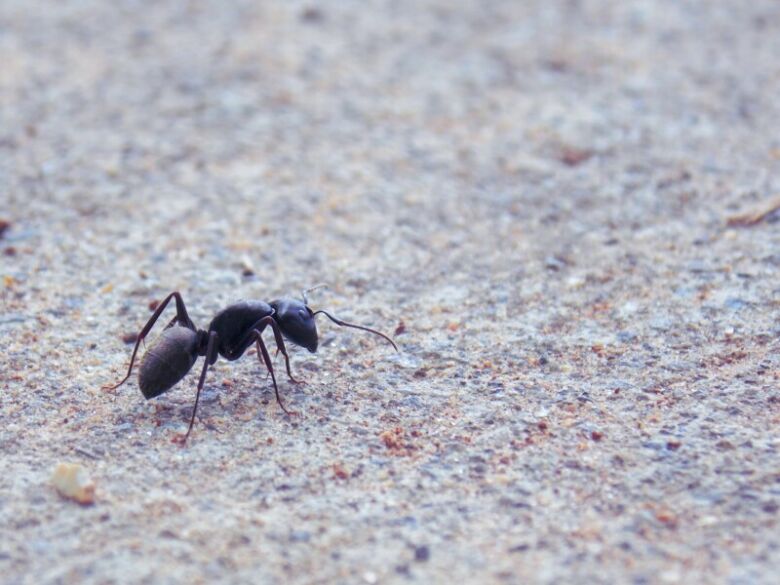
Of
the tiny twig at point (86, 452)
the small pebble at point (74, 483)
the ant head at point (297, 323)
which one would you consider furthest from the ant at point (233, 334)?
the small pebble at point (74, 483)

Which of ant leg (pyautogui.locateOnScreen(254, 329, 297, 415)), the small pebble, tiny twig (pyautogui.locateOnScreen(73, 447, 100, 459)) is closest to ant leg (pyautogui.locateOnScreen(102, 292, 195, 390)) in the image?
ant leg (pyautogui.locateOnScreen(254, 329, 297, 415))

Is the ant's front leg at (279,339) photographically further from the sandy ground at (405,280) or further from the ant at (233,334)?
the sandy ground at (405,280)

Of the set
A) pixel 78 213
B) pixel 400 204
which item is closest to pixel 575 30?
pixel 400 204

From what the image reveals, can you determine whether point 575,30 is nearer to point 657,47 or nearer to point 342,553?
point 657,47

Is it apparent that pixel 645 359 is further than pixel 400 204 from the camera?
No

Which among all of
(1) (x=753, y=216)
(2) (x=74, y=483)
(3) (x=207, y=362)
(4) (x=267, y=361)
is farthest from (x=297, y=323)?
(1) (x=753, y=216)

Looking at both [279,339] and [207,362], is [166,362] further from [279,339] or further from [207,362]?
[279,339]

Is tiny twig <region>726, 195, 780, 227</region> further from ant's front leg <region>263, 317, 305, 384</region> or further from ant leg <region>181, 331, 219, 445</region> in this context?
ant leg <region>181, 331, 219, 445</region>
